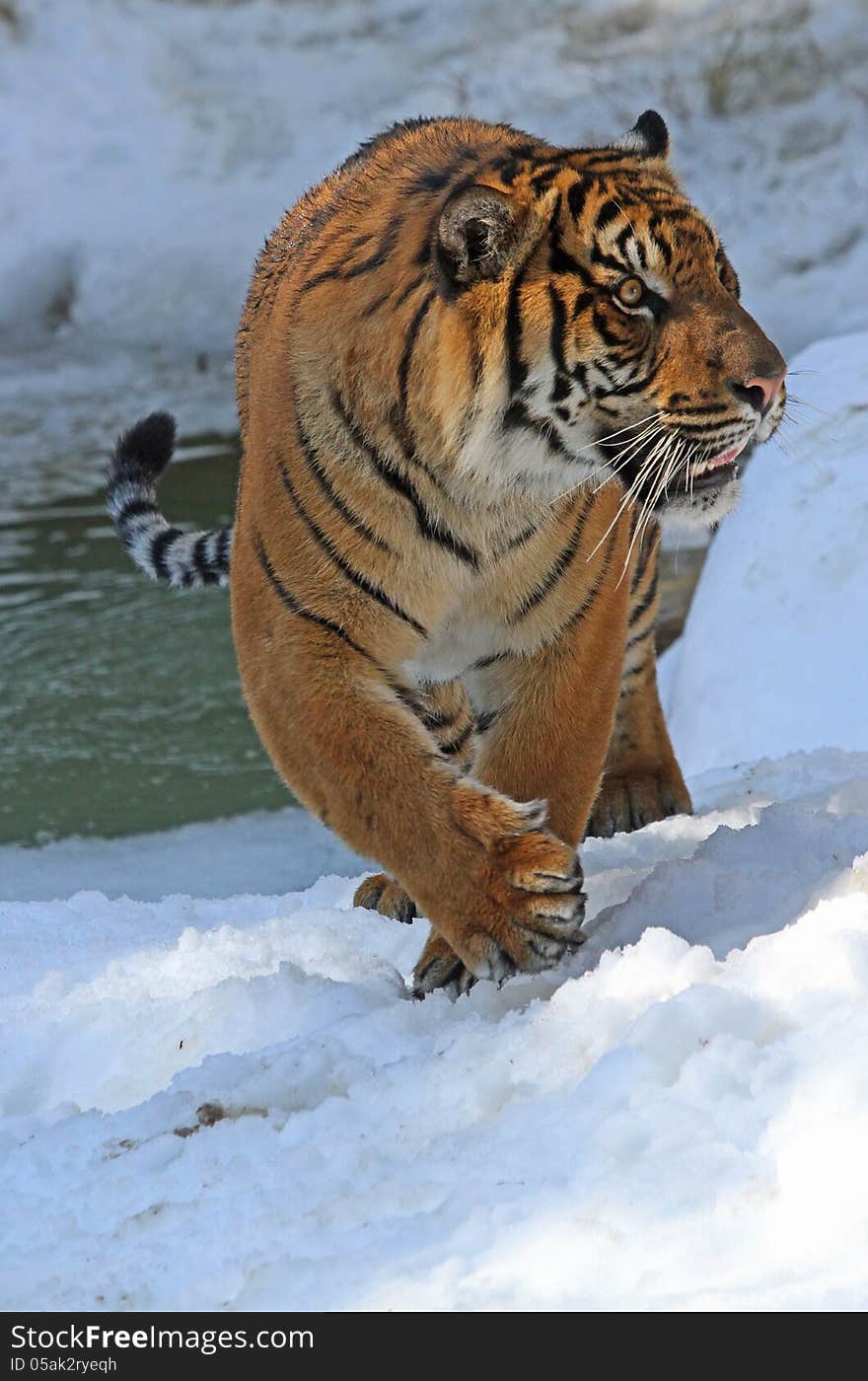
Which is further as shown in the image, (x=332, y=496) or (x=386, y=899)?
(x=386, y=899)

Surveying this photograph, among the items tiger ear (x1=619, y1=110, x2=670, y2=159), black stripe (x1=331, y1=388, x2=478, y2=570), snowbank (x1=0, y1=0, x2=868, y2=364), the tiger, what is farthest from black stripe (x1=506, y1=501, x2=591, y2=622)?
snowbank (x1=0, y1=0, x2=868, y2=364)

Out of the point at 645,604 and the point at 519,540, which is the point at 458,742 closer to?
the point at 645,604

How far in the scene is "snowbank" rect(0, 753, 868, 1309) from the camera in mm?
1558

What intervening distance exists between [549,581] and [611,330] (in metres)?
0.38

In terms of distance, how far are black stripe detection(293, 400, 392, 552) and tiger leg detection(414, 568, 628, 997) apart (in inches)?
11.3

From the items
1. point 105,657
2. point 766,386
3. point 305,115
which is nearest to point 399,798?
point 766,386

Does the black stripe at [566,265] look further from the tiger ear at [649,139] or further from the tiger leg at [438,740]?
the tiger leg at [438,740]

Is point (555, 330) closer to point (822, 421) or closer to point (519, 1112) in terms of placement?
point (519, 1112)

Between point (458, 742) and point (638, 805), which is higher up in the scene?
point (458, 742)

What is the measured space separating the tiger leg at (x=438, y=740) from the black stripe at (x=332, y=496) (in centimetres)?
64

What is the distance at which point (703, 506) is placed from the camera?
7.44 feet

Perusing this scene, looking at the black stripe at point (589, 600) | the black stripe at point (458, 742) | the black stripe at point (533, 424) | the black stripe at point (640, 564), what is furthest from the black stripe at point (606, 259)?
the black stripe at point (458, 742)

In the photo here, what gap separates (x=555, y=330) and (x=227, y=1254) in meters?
1.10
